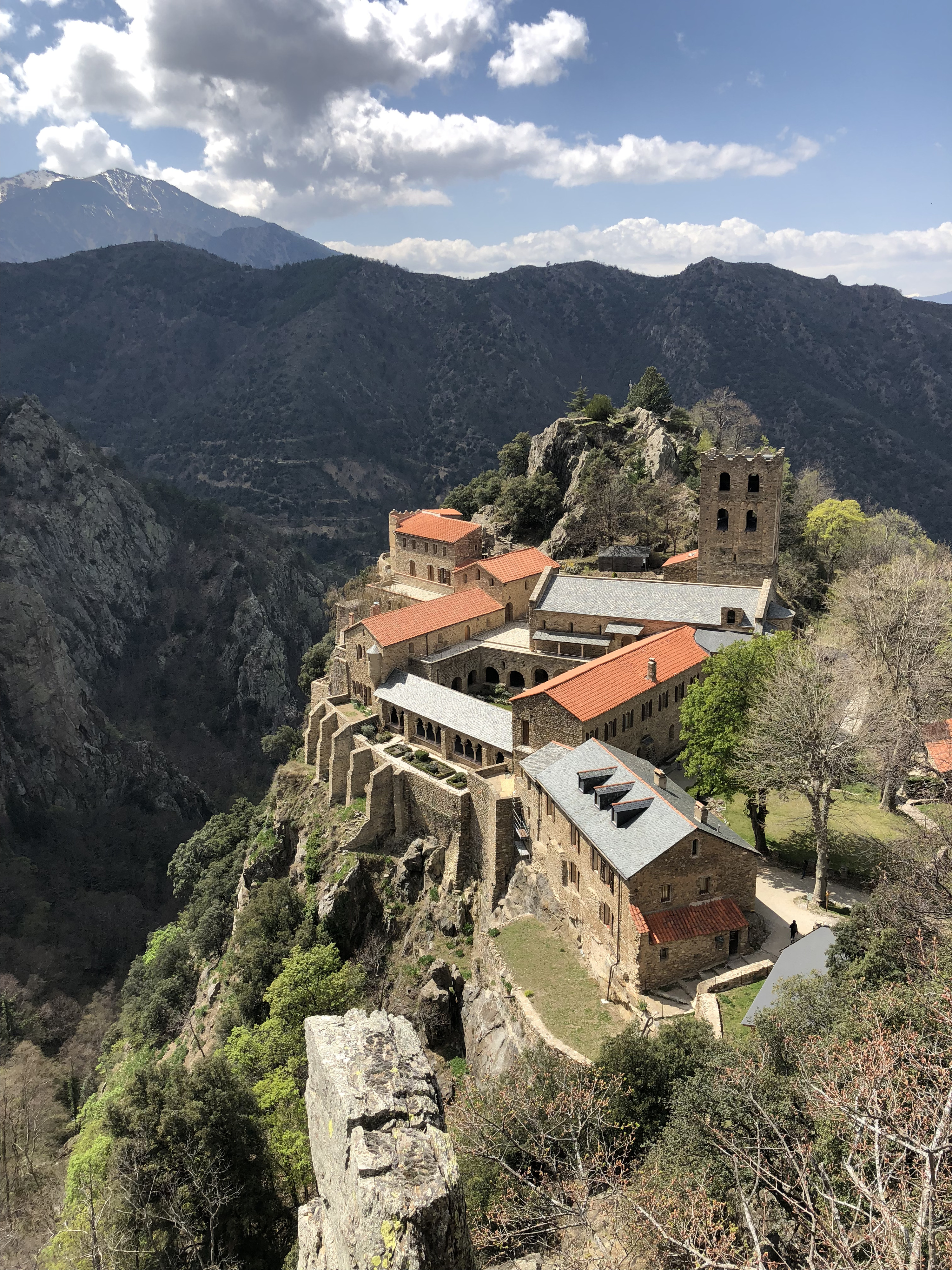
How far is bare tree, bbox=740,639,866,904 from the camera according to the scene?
28312 mm

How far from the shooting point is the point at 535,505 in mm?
70812

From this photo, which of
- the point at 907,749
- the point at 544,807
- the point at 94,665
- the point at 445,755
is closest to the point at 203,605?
the point at 94,665

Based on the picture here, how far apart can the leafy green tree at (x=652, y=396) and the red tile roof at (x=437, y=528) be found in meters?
26.2

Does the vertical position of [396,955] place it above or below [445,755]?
below

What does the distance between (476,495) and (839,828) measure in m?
54.0

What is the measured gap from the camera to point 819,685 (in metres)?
30.5

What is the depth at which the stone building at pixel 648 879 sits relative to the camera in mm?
25422

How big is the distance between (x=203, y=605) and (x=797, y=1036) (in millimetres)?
115159

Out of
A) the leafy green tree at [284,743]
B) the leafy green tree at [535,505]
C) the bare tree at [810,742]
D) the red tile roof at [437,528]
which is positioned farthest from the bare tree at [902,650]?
the leafy green tree at [284,743]

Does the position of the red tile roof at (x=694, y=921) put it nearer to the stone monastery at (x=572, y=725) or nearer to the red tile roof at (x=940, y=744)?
the stone monastery at (x=572, y=725)

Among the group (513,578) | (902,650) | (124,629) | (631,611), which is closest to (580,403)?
(513,578)

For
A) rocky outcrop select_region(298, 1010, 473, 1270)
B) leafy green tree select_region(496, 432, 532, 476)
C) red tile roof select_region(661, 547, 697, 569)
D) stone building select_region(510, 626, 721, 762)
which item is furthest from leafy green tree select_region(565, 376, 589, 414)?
rocky outcrop select_region(298, 1010, 473, 1270)

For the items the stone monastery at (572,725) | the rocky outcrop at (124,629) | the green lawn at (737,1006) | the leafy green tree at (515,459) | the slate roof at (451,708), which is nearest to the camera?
the green lawn at (737,1006)

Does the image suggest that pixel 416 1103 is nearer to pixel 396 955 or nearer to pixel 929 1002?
pixel 929 1002
